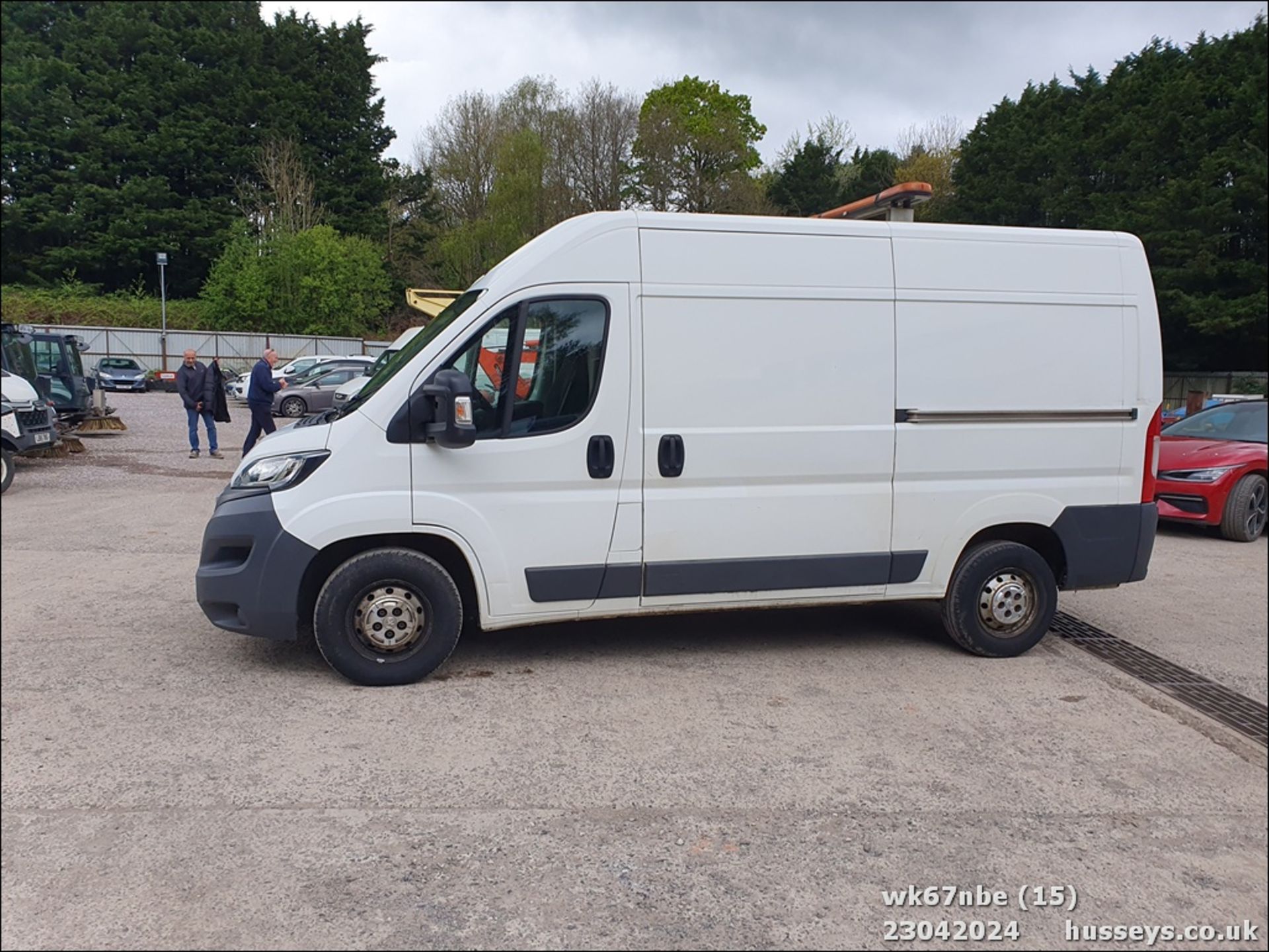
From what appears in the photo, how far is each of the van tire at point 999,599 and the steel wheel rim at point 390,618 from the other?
10.6 feet

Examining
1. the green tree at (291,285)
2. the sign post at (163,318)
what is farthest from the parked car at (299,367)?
the green tree at (291,285)

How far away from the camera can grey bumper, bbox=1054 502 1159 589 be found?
19.6 feet

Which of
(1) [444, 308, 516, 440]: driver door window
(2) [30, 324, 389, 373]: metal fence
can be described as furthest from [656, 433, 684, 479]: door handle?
(2) [30, 324, 389, 373]: metal fence

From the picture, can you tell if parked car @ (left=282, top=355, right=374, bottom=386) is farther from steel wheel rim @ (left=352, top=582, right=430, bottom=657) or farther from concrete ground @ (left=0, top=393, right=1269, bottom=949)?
steel wheel rim @ (left=352, top=582, right=430, bottom=657)

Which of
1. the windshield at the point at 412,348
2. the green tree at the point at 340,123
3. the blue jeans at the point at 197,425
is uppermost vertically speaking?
the green tree at the point at 340,123

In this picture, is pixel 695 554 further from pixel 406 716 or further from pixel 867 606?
pixel 867 606

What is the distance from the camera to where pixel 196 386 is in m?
16.3

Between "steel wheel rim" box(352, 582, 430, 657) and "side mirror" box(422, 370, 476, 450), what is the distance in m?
0.86

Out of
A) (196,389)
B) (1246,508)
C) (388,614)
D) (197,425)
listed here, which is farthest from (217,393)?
(1246,508)

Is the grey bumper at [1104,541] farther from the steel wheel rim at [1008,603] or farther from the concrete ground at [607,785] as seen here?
the concrete ground at [607,785]

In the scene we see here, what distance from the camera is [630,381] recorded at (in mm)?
5348

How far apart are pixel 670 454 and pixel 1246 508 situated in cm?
794

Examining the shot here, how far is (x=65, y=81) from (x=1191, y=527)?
11.7 metres

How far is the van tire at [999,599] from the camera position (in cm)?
595
